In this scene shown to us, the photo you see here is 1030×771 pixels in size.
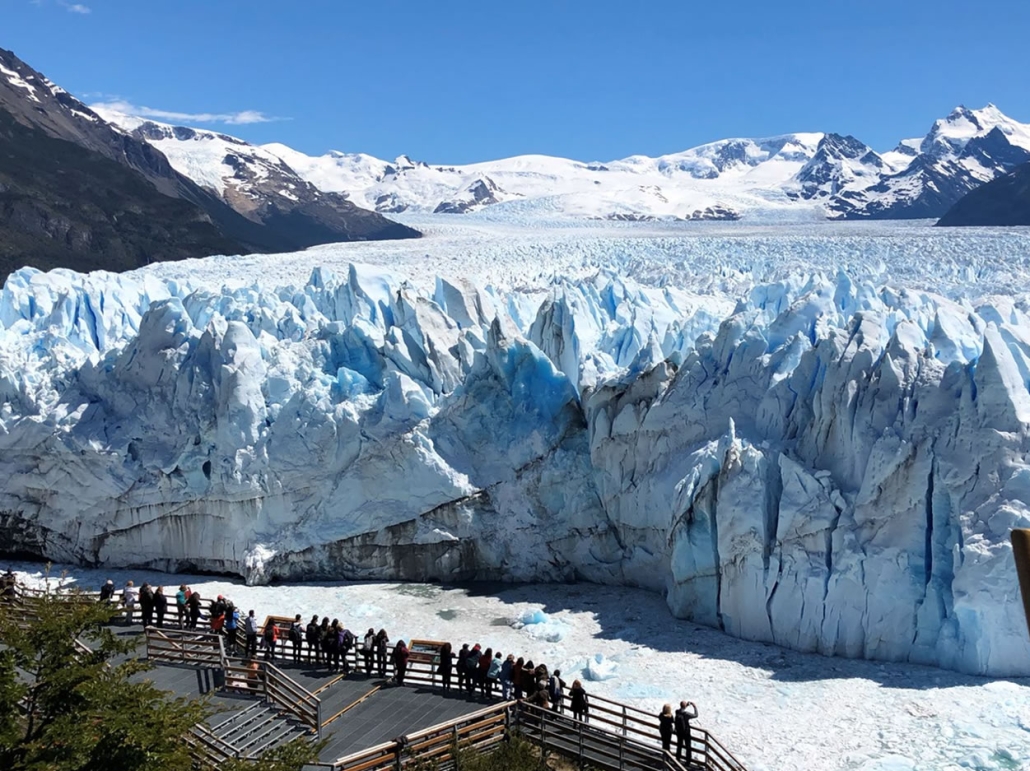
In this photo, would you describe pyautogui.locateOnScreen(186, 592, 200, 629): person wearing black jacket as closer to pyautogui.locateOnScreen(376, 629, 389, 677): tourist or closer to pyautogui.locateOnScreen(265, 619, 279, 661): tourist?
pyautogui.locateOnScreen(265, 619, 279, 661): tourist

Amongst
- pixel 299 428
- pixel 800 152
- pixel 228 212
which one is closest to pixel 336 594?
pixel 299 428

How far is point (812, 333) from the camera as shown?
1798 cm

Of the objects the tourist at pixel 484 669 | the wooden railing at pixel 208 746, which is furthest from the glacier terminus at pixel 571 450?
the wooden railing at pixel 208 746

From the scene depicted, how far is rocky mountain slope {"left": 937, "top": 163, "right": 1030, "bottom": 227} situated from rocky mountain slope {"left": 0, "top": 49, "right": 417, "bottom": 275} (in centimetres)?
4126

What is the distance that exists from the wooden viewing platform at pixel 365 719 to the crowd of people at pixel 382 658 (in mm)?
161

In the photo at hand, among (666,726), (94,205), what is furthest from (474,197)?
(666,726)

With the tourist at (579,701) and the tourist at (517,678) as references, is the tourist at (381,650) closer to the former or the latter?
the tourist at (517,678)

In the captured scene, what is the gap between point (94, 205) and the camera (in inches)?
2773

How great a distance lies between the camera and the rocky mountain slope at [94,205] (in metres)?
64.5

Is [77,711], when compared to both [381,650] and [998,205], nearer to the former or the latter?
[381,650]

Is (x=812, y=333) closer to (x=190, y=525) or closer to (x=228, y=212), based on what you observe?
(x=190, y=525)

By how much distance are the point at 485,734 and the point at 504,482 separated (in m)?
7.93

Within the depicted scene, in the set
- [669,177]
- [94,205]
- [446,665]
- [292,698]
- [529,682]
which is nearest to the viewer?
[529,682]

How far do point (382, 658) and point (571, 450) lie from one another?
6997 mm
